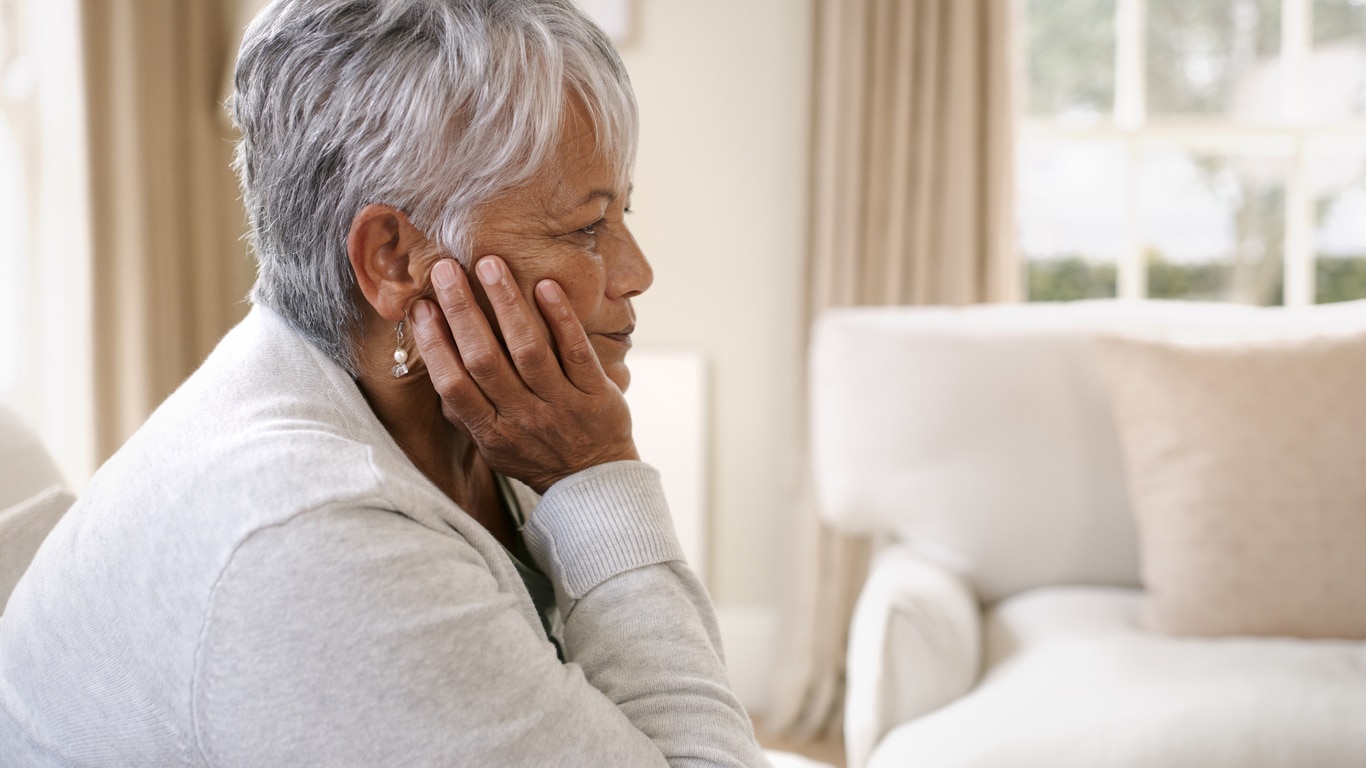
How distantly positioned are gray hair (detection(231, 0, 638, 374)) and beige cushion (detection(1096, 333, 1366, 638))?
4.18ft

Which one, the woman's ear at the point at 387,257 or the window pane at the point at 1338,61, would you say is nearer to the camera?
the woman's ear at the point at 387,257

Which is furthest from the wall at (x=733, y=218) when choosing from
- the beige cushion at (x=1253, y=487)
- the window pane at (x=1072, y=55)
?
the beige cushion at (x=1253, y=487)

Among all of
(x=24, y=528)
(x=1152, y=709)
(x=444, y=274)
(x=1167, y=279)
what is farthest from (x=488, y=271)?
(x=1167, y=279)

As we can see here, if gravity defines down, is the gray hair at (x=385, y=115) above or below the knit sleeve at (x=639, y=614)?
above

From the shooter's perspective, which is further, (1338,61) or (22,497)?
(1338,61)

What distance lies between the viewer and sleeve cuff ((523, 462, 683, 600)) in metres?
0.93

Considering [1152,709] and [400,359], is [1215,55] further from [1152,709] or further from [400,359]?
[400,359]

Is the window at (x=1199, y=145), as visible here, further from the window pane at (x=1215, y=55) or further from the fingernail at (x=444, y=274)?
the fingernail at (x=444, y=274)

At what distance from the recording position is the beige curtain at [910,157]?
295 centimetres

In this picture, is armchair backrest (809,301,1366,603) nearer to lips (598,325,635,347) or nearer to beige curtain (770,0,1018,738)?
beige curtain (770,0,1018,738)

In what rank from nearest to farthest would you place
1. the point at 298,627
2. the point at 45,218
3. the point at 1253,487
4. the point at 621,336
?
1. the point at 298,627
2. the point at 621,336
3. the point at 1253,487
4. the point at 45,218

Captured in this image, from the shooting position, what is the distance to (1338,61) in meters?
3.12

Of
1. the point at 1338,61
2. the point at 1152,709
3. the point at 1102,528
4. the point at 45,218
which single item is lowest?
the point at 1152,709

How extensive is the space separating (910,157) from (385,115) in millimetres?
2372
